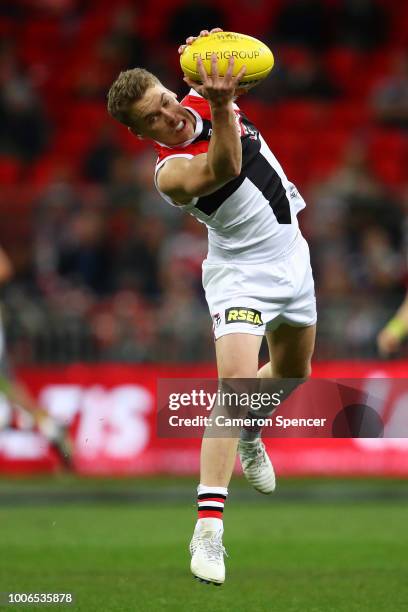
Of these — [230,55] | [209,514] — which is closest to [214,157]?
[230,55]

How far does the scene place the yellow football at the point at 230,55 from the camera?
22.3 feet

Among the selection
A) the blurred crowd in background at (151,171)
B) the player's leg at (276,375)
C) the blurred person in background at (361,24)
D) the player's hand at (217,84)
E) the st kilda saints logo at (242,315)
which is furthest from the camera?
the blurred person in background at (361,24)

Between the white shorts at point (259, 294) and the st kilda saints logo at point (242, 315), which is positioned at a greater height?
the white shorts at point (259, 294)

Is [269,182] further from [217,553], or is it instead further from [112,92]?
[217,553]

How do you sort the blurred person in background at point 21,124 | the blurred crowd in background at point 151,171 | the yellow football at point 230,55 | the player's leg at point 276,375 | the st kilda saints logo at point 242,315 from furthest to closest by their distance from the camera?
the blurred person in background at point 21,124 → the blurred crowd in background at point 151,171 → the player's leg at point 276,375 → the st kilda saints logo at point 242,315 → the yellow football at point 230,55

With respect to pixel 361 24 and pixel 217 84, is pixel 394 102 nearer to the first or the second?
pixel 361 24

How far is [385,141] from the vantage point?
20.1 m

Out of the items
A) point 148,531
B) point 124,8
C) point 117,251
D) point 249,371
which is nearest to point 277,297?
point 249,371

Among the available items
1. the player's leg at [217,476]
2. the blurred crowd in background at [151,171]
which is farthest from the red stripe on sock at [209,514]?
the blurred crowd in background at [151,171]

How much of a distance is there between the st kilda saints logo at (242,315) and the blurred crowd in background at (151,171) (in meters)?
7.49

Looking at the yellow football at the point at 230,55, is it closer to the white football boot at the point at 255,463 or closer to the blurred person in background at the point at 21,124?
the white football boot at the point at 255,463

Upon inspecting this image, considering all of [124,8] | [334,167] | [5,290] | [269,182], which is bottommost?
[269,182]

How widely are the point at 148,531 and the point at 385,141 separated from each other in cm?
1060

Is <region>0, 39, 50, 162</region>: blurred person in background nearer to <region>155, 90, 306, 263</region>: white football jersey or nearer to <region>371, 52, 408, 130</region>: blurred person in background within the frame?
<region>371, 52, 408, 130</region>: blurred person in background
